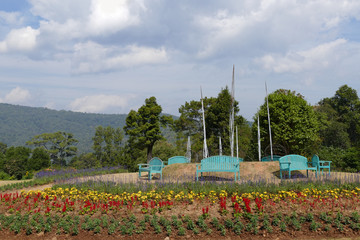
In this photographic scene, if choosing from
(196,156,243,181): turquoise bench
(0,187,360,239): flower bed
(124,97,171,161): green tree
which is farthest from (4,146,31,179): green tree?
(196,156,243,181): turquoise bench

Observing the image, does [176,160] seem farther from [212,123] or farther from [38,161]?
[38,161]

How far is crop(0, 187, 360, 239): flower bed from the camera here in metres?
5.65

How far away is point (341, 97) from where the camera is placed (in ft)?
130

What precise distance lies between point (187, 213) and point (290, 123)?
12134 millimetres

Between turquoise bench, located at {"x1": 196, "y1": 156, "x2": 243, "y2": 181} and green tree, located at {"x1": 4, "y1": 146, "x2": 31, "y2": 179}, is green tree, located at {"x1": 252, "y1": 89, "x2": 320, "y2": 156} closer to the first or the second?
turquoise bench, located at {"x1": 196, "y1": 156, "x2": 243, "y2": 181}

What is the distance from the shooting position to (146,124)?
1977cm

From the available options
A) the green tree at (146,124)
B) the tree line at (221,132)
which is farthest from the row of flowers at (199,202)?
the green tree at (146,124)

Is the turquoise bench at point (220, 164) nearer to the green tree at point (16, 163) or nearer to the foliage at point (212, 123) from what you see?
the foliage at point (212, 123)

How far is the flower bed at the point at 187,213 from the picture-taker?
18.5 feet

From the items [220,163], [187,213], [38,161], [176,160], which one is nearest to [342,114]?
[176,160]

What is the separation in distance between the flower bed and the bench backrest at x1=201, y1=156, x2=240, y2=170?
2.23 metres

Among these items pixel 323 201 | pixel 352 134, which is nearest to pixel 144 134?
pixel 323 201

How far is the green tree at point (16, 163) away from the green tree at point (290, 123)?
13.9 m

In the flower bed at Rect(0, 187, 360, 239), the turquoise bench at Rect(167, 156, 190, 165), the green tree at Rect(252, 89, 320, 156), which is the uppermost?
the green tree at Rect(252, 89, 320, 156)
